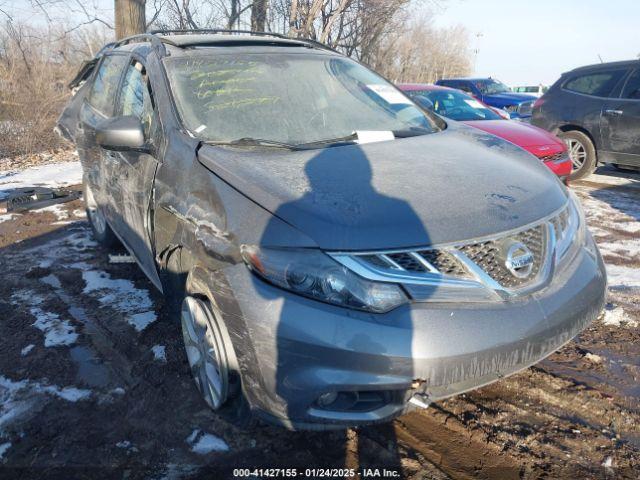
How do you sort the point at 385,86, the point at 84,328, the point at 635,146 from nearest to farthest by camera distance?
the point at 84,328 → the point at 385,86 → the point at 635,146

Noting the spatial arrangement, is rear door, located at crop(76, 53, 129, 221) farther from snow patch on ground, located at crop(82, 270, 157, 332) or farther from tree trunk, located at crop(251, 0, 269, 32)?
tree trunk, located at crop(251, 0, 269, 32)

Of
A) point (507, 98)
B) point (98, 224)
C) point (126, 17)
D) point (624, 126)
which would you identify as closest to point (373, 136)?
point (98, 224)

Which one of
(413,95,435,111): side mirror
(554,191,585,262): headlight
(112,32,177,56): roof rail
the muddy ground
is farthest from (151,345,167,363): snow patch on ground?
(413,95,435,111): side mirror

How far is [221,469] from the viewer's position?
6.76ft

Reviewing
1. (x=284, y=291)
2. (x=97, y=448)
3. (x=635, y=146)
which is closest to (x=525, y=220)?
(x=284, y=291)

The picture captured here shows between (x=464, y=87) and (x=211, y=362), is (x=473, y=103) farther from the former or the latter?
(x=464, y=87)

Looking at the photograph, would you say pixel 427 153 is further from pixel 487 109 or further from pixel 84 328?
pixel 487 109

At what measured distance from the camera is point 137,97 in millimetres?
3225

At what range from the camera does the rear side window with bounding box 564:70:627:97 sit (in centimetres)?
727

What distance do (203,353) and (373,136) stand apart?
4.95 ft

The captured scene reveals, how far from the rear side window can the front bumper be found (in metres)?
6.86

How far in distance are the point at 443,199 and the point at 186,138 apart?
4.36ft

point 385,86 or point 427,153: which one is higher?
Result: point 385,86

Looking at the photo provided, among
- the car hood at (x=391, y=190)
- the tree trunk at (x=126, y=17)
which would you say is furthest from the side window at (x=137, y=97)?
the tree trunk at (x=126, y=17)
